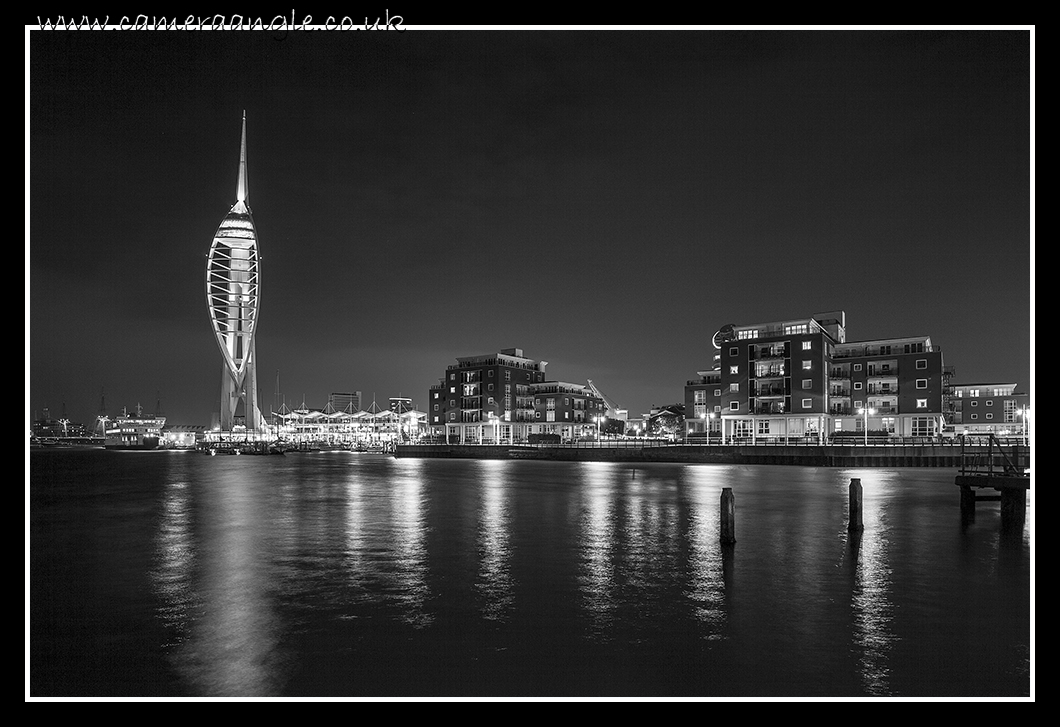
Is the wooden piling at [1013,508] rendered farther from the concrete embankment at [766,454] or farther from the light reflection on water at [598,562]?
the concrete embankment at [766,454]

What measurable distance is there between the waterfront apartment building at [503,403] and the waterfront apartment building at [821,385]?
113 feet

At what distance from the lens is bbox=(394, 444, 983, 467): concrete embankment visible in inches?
2459

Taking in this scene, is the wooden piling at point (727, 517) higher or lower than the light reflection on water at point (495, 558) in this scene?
higher

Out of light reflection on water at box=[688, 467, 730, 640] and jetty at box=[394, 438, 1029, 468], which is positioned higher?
light reflection on water at box=[688, 467, 730, 640]

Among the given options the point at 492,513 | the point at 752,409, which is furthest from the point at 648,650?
the point at 752,409

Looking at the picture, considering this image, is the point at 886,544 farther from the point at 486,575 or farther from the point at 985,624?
the point at 486,575

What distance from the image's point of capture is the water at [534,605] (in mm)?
11555

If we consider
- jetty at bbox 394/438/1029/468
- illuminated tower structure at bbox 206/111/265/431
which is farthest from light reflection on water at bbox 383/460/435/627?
illuminated tower structure at bbox 206/111/265/431

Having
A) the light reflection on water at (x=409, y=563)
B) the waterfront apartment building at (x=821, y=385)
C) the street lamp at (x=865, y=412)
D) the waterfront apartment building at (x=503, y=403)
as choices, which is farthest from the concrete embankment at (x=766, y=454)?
the light reflection on water at (x=409, y=563)

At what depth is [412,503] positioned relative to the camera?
3781 centimetres

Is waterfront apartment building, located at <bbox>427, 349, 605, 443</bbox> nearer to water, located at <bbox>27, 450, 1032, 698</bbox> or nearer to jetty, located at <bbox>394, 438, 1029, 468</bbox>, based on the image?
jetty, located at <bbox>394, 438, 1029, 468</bbox>

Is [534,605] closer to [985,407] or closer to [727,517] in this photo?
[727,517]

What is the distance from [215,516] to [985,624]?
1195 inches

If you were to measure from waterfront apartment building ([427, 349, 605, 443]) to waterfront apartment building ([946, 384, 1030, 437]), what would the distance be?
52.6 meters
